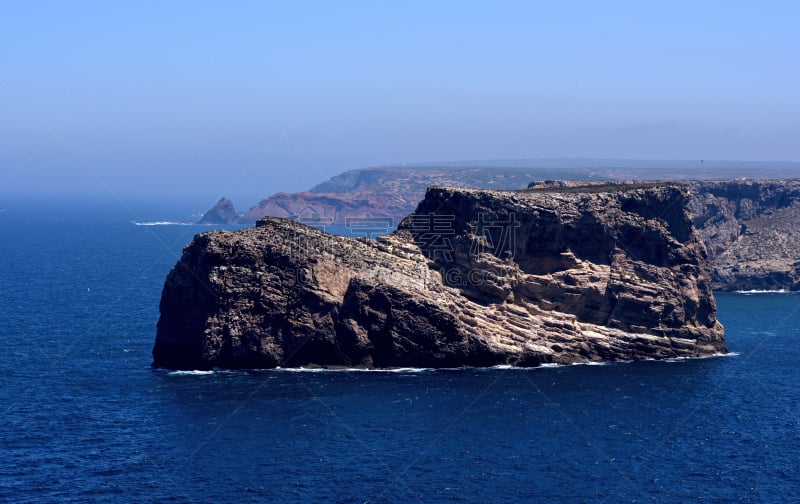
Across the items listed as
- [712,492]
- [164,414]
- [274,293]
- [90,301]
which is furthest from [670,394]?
[90,301]

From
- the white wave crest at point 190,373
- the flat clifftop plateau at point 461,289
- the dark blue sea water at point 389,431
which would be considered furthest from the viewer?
the flat clifftop plateau at point 461,289

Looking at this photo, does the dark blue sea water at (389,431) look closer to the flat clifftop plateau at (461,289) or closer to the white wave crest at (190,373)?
the white wave crest at (190,373)

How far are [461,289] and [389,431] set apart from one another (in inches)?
1220

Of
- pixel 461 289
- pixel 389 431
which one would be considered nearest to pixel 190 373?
pixel 389 431

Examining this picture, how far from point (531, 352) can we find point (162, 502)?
169 ft

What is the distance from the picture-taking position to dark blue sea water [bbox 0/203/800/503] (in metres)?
72.4

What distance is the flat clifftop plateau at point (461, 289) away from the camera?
105125 mm

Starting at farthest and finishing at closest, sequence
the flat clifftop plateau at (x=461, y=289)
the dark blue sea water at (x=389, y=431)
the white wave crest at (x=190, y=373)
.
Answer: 1. the flat clifftop plateau at (x=461, y=289)
2. the white wave crest at (x=190, y=373)
3. the dark blue sea water at (x=389, y=431)

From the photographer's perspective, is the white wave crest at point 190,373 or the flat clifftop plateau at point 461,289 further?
the flat clifftop plateau at point 461,289

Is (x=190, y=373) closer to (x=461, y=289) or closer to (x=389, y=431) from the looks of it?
(x=389, y=431)

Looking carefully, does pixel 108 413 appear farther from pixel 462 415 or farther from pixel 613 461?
pixel 613 461

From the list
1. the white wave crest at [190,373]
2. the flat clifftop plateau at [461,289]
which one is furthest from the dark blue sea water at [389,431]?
the flat clifftop plateau at [461,289]

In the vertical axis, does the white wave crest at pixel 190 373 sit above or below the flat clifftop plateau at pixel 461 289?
below

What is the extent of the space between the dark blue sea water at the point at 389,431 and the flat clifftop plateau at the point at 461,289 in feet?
10.9
